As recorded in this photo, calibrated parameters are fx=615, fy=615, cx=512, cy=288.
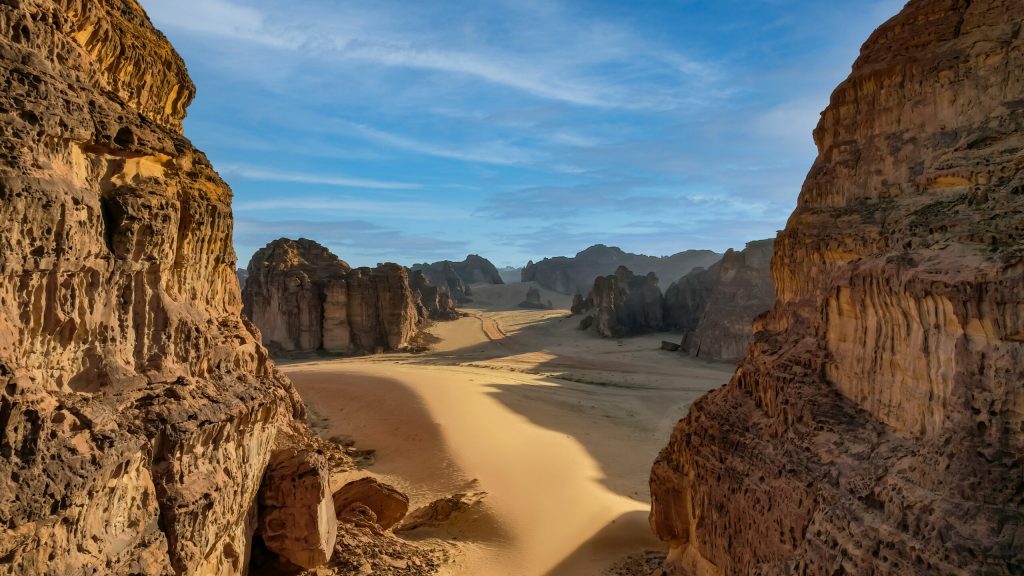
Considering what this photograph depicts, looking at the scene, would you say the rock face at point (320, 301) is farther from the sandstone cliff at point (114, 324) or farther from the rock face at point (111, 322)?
the rock face at point (111, 322)

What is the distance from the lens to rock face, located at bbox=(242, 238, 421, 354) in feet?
137

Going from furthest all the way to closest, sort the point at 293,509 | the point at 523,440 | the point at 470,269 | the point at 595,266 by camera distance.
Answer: the point at 470,269 < the point at 595,266 < the point at 523,440 < the point at 293,509

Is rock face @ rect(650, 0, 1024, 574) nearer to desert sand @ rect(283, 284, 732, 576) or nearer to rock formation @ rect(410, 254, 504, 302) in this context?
desert sand @ rect(283, 284, 732, 576)

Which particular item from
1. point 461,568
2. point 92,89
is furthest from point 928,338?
point 461,568

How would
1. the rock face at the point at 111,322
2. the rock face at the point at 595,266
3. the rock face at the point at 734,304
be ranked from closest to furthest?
1. the rock face at the point at 111,322
2. the rock face at the point at 734,304
3. the rock face at the point at 595,266

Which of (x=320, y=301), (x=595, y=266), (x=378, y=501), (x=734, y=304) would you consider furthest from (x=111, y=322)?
(x=595, y=266)

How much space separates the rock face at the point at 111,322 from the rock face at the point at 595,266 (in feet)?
327

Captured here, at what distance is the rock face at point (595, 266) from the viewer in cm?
10912

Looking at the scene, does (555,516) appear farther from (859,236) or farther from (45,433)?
(45,433)

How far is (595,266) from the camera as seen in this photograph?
112 metres

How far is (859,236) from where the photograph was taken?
815 cm

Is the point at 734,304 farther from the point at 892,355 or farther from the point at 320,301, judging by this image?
the point at 892,355

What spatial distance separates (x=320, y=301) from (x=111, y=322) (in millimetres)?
37586

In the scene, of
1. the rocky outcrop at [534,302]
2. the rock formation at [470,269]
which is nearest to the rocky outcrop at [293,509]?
the rocky outcrop at [534,302]
